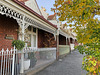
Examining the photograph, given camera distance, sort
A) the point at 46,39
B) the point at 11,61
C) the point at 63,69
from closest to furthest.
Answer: the point at 11,61 → the point at 63,69 → the point at 46,39

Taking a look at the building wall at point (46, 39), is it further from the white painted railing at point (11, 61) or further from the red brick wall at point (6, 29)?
the white painted railing at point (11, 61)

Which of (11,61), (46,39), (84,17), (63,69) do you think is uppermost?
(84,17)

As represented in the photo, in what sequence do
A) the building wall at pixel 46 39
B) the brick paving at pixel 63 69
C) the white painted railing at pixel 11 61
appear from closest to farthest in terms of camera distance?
the white painted railing at pixel 11 61 → the brick paving at pixel 63 69 → the building wall at pixel 46 39

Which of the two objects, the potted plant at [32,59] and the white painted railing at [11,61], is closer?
the white painted railing at [11,61]

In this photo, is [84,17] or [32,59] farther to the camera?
[32,59]

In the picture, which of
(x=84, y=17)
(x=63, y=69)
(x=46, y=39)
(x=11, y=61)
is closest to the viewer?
(x=84, y=17)

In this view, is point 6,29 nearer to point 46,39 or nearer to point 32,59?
point 32,59

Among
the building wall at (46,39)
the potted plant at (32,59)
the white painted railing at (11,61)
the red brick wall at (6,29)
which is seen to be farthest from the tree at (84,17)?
the building wall at (46,39)

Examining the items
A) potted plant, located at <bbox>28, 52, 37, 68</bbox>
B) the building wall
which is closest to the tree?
potted plant, located at <bbox>28, 52, 37, 68</bbox>

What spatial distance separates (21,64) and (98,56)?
11.2ft

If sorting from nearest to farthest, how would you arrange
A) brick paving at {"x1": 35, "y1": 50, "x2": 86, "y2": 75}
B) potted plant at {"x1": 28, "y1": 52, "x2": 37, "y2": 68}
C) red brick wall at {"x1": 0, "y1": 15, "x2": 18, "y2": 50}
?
potted plant at {"x1": 28, "y1": 52, "x2": 37, "y2": 68}, red brick wall at {"x1": 0, "y1": 15, "x2": 18, "y2": 50}, brick paving at {"x1": 35, "y1": 50, "x2": 86, "y2": 75}

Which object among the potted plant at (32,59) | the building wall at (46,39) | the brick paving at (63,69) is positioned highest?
the building wall at (46,39)

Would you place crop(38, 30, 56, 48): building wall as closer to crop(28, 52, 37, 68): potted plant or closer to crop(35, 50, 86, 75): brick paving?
crop(35, 50, 86, 75): brick paving

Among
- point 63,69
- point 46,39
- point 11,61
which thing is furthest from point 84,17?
point 46,39
